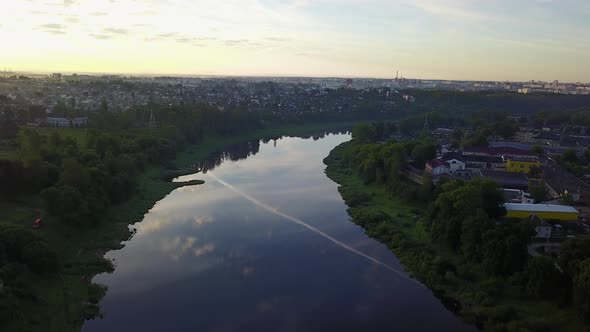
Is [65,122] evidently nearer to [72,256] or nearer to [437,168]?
[72,256]

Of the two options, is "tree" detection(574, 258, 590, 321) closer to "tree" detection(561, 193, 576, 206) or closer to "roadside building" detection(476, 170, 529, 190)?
"tree" detection(561, 193, 576, 206)

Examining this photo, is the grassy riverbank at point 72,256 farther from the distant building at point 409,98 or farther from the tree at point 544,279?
the distant building at point 409,98

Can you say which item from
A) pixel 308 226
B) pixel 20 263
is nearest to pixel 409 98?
pixel 308 226

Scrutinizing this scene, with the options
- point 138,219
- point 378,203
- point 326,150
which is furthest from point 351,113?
point 138,219

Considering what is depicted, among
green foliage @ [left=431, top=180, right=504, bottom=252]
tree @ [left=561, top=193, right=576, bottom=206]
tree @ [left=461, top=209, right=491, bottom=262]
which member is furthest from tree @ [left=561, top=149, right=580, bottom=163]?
tree @ [left=461, top=209, right=491, bottom=262]

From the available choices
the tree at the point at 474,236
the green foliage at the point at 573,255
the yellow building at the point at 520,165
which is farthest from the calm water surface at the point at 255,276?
the yellow building at the point at 520,165

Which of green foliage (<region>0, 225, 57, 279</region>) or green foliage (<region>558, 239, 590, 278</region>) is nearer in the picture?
green foliage (<region>558, 239, 590, 278</region>)
